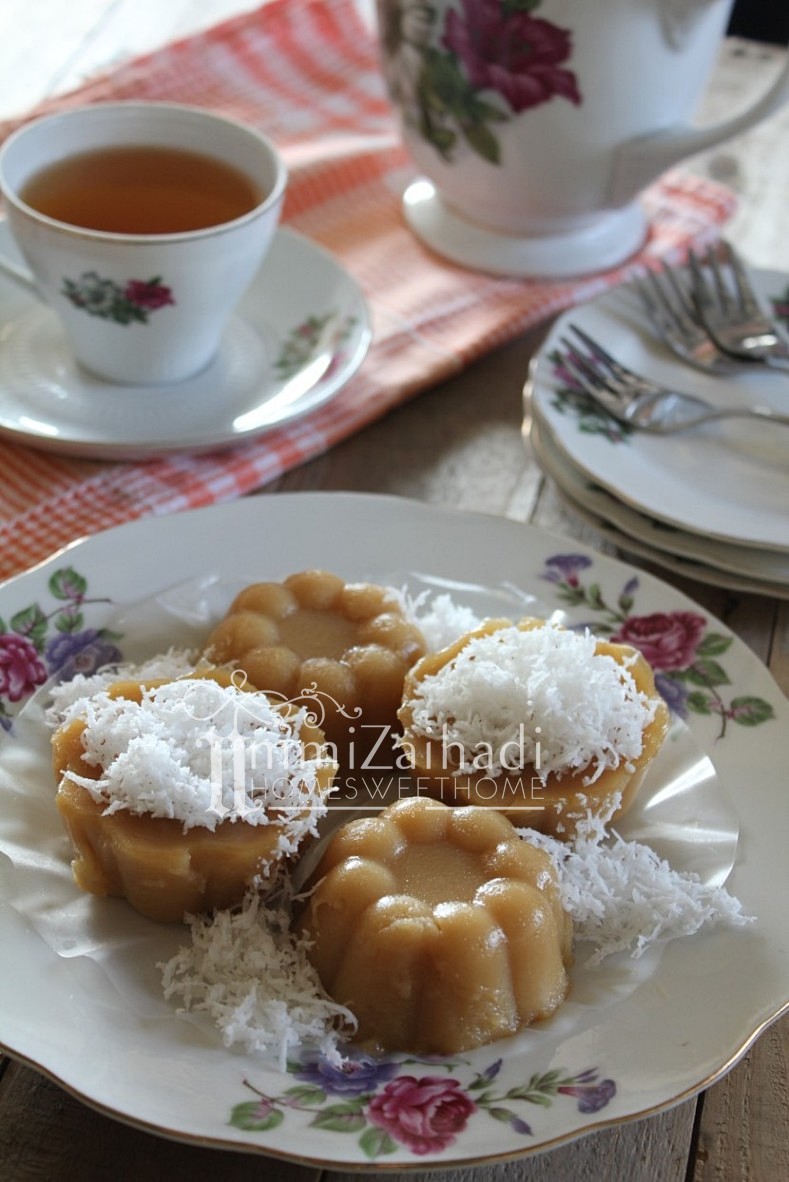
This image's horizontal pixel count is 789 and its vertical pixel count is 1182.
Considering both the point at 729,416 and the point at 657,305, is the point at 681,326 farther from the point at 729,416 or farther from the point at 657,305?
the point at 729,416

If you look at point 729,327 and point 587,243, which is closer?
point 729,327

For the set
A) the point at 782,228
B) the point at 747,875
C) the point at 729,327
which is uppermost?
the point at 747,875

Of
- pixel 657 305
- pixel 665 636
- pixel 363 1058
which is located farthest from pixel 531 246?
pixel 363 1058

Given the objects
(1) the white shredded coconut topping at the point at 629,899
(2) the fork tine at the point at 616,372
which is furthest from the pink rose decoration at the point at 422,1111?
(2) the fork tine at the point at 616,372

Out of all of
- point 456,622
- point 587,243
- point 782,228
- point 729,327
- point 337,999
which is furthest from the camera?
point 782,228

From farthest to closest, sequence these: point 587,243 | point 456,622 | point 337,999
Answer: point 587,243 < point 456,622 < point 337,999

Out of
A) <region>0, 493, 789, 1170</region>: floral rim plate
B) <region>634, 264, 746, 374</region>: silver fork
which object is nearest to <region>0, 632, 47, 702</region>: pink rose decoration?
<region>0, 493, 789, 1170</region>: floral rim plate

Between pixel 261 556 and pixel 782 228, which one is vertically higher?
pixel 261 556

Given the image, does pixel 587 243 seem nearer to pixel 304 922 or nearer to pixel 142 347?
pixel 142 347

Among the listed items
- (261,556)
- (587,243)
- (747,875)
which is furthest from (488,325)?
(747,875)
